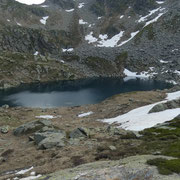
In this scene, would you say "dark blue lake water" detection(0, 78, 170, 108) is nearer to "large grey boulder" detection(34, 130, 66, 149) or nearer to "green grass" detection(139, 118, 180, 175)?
"large grey boulder" detection(34, 130, 66, 149)

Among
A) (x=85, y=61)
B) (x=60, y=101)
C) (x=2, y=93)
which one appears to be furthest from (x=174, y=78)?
(x=2, y=93)

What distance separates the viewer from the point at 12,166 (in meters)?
22.8

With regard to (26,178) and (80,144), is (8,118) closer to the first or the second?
(80,144)

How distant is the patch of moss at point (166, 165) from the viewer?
37.0 feet

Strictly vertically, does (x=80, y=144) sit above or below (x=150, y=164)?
below

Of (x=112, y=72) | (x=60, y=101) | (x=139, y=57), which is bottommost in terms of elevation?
(x=60, y=101)

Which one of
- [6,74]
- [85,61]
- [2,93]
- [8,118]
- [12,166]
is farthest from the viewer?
[85,61]

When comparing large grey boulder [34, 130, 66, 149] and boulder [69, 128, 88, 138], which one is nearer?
large grey boulder [34, 130, 66, 149]

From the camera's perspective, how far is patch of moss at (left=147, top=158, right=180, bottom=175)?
11.3m

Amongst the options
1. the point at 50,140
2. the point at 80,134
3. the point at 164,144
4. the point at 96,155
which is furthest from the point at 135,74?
the point at 96,155

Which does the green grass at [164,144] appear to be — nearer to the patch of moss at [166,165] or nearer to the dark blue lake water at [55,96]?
the patch of moss at [166,165]

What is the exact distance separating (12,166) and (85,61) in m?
170

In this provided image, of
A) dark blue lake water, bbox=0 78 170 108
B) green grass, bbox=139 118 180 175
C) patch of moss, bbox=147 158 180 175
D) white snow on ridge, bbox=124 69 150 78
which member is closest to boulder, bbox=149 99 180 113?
green grass, bbox=139 118 180 175

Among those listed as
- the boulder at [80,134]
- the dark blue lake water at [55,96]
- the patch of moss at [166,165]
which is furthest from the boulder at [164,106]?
the dark blue lake water at [55,96]
